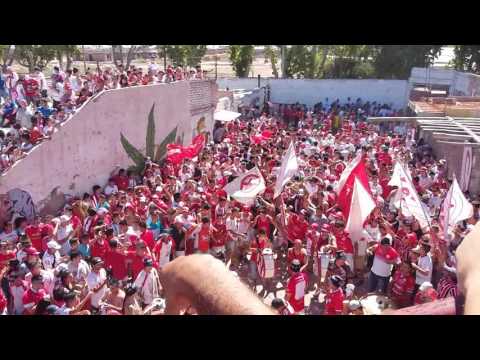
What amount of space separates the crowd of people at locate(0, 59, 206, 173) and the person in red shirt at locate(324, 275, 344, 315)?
722cm

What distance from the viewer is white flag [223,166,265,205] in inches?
389

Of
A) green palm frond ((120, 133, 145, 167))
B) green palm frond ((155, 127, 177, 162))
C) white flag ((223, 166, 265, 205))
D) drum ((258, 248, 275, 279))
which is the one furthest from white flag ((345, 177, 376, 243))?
green palm frond ((155, 127, 177, 162))

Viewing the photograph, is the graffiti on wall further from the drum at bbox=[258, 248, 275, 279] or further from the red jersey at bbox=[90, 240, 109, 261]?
the drum at bbox=[258, 248, 275, 279]

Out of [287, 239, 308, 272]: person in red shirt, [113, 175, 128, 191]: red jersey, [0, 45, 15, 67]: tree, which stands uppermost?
[0, 45, 15, 67]: tree

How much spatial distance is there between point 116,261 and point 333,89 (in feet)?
98.9

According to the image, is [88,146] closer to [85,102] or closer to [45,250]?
[85,102]

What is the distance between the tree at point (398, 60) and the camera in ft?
135

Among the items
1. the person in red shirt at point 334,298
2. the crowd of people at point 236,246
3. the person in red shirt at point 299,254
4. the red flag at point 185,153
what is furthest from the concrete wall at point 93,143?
the person in red shirt at point 334,298

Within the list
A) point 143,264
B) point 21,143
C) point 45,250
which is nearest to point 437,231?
point 143,264

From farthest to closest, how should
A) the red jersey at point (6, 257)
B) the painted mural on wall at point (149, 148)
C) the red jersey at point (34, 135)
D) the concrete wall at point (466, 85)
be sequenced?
the concrete wall at point (466, 85)
the painted mural on wall at point (149, 148)
the red jersey at point (34, 135)
the red jersey at point (6, 257)

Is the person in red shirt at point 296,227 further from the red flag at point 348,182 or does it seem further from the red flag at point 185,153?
the red flag at point 185,153

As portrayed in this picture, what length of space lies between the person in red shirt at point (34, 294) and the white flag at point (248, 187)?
4324mm

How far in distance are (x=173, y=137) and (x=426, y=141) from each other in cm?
955

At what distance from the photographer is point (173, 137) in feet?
58.9
